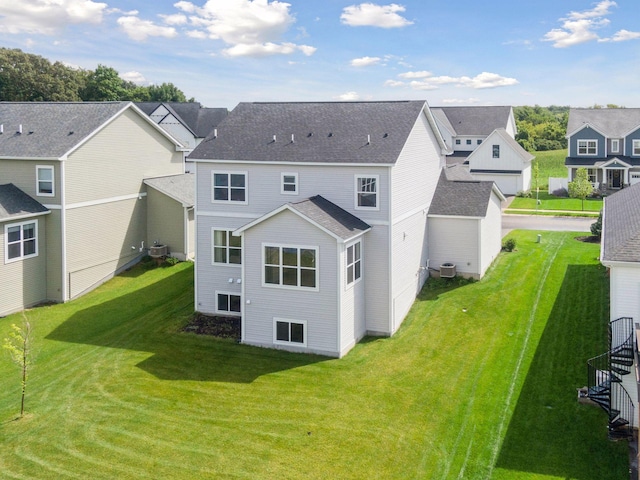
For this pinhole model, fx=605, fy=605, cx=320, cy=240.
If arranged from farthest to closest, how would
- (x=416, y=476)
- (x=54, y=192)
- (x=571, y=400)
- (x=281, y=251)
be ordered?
(x=54, y=192), (x=281, y=251), (x=571, y=400), (x=416, y=476)

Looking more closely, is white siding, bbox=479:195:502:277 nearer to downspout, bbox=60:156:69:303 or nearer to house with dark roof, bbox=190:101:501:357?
house with dark roof, bbox=190:101:501:357

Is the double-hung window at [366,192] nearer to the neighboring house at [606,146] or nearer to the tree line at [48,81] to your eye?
the neighboring house at [606,146]

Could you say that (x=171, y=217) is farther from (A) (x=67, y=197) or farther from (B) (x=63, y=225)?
(B) (x=63, y=225)

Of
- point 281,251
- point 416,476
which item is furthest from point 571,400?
point 281,251

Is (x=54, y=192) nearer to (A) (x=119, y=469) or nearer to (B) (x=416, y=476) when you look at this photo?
(A) (x=119, y=469)

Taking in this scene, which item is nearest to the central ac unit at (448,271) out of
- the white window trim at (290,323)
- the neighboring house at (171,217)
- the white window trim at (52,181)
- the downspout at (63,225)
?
the white window trim at (290,323)

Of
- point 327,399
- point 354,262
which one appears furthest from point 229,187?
point 327,399

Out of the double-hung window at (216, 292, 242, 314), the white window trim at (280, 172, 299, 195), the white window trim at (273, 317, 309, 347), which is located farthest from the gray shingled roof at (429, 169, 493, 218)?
the double-hung window at (216, 292, 242, 314)
